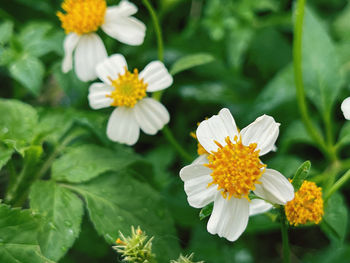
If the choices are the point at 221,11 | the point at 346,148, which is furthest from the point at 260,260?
the point at 221,11

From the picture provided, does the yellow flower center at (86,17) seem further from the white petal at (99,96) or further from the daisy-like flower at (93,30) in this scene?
the white petal at (99,96)

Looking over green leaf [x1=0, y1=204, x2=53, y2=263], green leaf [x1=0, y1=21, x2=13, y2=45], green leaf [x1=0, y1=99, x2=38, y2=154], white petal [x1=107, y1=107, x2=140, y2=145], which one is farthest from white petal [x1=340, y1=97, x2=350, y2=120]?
green leaf [x1=0, y1=21, x2=13, y2=45]

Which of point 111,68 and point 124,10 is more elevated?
point 124,10

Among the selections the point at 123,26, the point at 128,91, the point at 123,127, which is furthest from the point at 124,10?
the point at 123,127

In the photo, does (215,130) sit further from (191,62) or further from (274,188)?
(191,62)

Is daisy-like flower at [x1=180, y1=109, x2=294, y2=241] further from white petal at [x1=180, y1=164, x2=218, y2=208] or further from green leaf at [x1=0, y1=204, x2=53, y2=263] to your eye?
green leaf at [x1=0, y1=204, x2=53, y2=263]

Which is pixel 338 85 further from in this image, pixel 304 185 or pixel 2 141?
pixel 2 141
